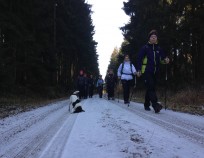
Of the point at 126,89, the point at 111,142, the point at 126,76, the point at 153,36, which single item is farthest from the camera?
the point at 126,76

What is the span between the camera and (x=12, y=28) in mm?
20656

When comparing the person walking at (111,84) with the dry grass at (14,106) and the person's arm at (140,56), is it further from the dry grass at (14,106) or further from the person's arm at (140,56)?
the person's arm at (140,56)

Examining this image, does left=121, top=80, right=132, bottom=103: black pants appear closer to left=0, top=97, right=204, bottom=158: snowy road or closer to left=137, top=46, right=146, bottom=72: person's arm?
left=137, top=46, right=146, bottom=72: person's arm

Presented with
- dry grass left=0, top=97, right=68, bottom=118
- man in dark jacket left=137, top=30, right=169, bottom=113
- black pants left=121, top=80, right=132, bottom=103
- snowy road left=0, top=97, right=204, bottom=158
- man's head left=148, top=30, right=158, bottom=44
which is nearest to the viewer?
snowy road left=0, top=97, right=204, bottom=158

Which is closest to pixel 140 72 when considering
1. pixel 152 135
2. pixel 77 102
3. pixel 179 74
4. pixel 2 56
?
pixel 77 102

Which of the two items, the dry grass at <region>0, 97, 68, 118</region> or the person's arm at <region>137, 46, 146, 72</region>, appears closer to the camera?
the person's arm at <region>137, 46, 146, 72</region>

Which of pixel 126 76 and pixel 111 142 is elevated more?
pixel 126 76

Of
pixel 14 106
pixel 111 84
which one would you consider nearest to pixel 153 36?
pixel 14 106

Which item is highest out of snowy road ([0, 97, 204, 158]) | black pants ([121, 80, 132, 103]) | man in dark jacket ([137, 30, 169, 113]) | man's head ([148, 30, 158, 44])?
man's head ([148, 30, 158, 44])

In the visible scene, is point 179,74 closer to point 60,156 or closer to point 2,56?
point 2,56

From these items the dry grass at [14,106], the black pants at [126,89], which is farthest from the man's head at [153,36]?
the dry grass at [14,106]

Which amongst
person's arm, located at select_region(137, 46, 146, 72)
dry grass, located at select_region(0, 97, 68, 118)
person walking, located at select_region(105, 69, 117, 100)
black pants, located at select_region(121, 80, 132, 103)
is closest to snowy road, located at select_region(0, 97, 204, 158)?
person's arm, located at select_region(137, 46, 146, 72)

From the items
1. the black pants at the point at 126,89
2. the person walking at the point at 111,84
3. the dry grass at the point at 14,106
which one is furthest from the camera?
the person walking at the point at 111,84

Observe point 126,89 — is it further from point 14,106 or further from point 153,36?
point 14,106
